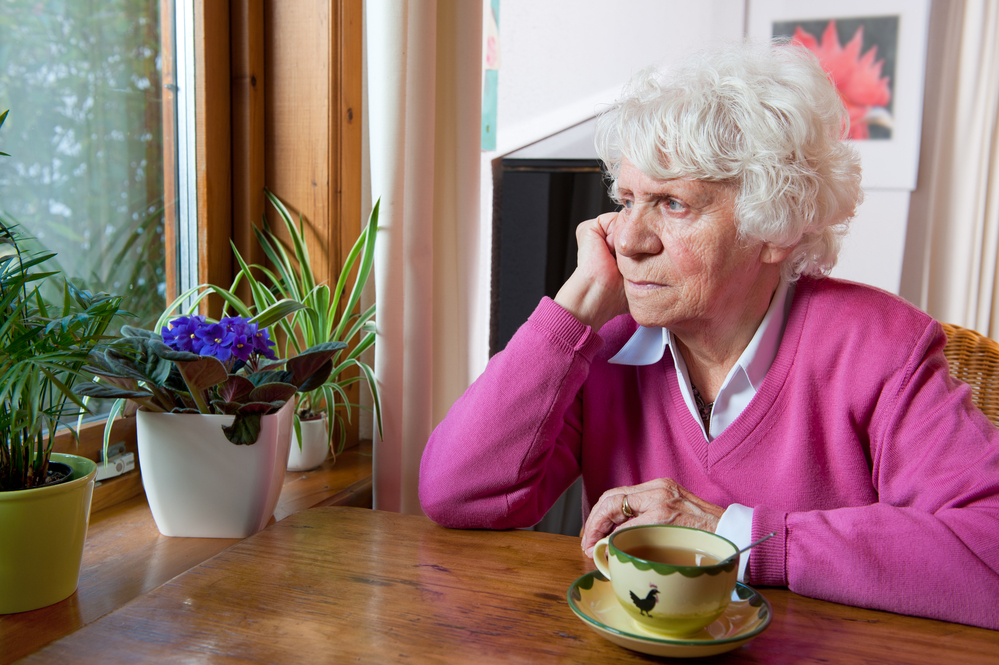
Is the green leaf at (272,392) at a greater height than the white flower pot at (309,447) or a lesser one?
greater

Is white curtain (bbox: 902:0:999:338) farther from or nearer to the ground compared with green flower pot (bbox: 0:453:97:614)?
farther from the ground

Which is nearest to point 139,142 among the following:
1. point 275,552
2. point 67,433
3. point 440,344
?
point 67,433

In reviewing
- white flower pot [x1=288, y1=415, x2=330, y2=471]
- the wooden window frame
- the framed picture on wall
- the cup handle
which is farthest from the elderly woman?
Answer: the framed picture on wall

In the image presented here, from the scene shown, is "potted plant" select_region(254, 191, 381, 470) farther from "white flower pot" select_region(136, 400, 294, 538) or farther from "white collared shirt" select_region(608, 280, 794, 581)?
"white collared shirt" select_region(608, 280, 794, 581)

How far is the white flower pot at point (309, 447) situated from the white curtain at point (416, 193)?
21cm

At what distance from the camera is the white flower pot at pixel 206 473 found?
1.16m

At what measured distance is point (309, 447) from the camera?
174cm

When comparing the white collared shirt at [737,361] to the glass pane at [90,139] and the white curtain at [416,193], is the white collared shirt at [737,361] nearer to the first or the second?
the white curtain at [416,193]

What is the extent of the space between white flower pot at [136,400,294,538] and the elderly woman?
282 mm

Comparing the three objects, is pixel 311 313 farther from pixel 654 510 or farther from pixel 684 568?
pixel 684 568

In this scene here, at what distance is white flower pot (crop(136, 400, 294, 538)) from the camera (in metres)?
1.16

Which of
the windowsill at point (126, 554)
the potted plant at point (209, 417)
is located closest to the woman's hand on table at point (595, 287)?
the potted plant at point (209, 417)

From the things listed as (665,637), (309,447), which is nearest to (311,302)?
(309,447)

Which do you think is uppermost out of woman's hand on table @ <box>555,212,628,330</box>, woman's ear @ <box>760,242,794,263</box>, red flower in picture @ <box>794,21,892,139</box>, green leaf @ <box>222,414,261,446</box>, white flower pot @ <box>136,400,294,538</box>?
red flower in picture @ <box>794,21,892,139</box>
